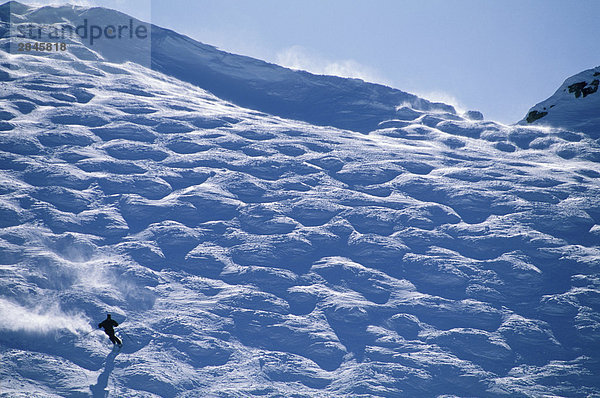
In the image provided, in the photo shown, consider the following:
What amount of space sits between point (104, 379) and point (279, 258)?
15.2m

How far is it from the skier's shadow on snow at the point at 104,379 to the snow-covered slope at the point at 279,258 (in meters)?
0.12

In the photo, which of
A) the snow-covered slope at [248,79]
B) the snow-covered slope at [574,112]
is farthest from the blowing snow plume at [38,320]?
the snow-covered slope at [574,112]

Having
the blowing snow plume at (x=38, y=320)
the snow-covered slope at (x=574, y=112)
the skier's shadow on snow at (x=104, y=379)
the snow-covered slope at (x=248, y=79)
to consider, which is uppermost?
the snow-covered slope at (x=248, y=79)

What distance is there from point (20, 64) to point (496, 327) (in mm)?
56429

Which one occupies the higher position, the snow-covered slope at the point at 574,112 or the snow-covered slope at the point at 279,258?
the snow-covered slope at the point at 574,112

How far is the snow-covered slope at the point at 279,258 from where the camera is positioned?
2800 centimetres

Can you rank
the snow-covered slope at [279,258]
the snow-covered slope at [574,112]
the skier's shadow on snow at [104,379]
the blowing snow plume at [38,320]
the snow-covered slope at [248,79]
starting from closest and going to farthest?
the skier's shadow on snow at [104,379]
the blowing snow plume at [38,320]
the snow-covered slope at [279,258]
the snow-covered slope at [574,112]
the snow-covered slope at [248,79]

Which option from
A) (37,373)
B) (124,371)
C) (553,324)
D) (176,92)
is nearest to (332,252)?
(553,324)

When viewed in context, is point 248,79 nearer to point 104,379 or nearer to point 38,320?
point 38,320

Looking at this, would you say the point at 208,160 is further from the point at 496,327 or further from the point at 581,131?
the point at 581,131

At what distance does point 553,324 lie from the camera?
111ft

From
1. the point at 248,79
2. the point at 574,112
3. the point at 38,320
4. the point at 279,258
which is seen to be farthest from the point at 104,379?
the point at 574,112

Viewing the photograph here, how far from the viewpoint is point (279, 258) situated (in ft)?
124

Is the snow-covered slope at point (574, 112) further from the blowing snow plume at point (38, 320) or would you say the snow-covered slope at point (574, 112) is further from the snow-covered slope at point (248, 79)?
the blowing snow plume at point (38, 320)
